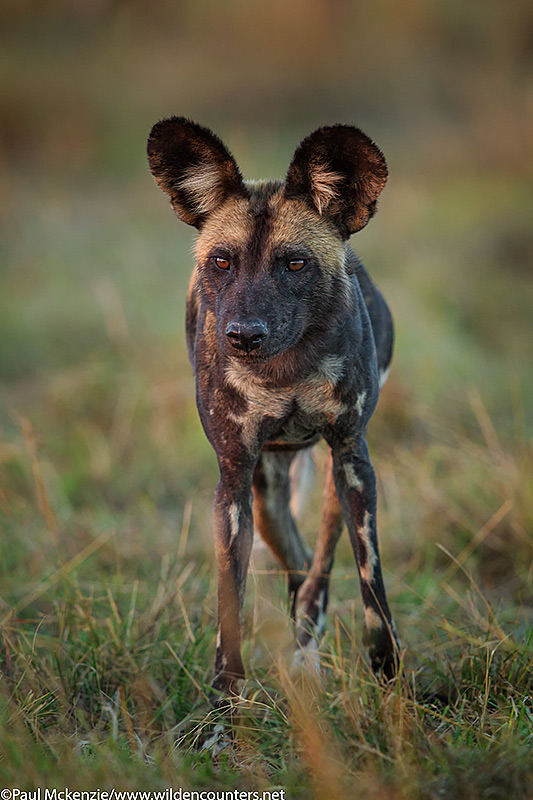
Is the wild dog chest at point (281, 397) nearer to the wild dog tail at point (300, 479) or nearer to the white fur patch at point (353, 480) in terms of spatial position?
the white fur patch at point (353, 480)

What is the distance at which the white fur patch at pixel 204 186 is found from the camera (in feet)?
8.69

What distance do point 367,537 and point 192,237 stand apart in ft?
22.5

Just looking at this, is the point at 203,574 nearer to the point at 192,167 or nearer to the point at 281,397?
the point at 281,397

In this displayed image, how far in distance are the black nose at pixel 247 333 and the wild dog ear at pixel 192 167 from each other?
0.49 metres

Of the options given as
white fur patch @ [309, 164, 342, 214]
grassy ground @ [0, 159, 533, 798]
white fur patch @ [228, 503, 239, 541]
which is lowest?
grassy ground @ [0, 159, 533, 798]

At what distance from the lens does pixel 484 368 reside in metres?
7.22

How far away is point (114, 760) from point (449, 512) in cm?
241

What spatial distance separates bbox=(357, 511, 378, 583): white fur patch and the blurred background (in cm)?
117

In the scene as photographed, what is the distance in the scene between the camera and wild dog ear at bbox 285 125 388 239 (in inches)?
98.4

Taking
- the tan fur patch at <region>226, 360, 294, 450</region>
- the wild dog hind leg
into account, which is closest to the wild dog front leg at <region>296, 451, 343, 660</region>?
the wild dog hind leg

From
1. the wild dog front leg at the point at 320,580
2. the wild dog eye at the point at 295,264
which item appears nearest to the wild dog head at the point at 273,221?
the wild dog eye at the point at 295,264

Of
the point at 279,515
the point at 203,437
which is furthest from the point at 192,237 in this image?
the point at 279,515

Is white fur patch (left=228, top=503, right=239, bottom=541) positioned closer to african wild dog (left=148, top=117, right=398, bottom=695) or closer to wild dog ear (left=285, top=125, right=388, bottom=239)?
african wild dog (left=148, top=117, right=398, bottom=695)

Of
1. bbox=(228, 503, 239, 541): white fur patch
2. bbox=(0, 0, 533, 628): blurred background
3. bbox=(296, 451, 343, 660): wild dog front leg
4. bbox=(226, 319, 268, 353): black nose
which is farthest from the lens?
bbox=(0, 0, 533, 628): blurred background
